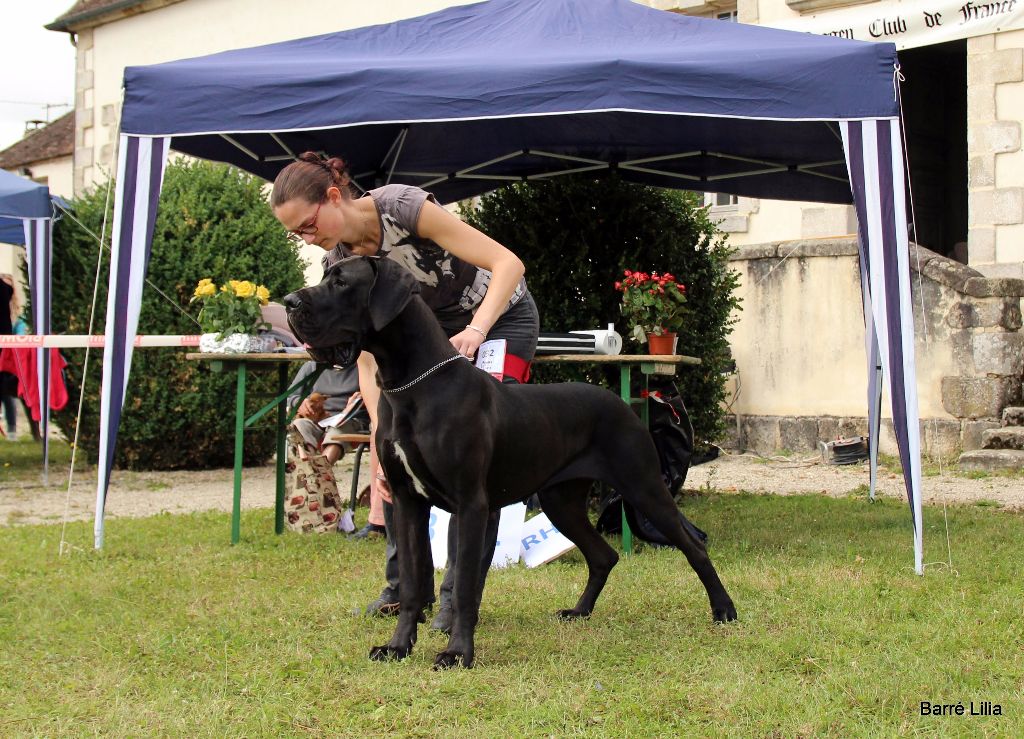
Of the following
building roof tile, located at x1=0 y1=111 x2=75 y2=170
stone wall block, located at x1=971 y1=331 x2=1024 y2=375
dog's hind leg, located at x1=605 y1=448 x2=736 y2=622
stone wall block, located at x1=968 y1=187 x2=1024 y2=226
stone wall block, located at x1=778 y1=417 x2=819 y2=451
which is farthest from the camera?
building roof tile, located at x1=0 y1=111 x2=75 y2=170

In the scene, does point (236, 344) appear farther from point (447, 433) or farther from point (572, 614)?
point (447, 433)

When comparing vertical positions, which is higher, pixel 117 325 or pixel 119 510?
pixel 117 325

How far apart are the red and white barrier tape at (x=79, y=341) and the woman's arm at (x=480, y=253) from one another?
15.1 ft

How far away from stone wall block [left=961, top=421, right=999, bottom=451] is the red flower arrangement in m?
4.96

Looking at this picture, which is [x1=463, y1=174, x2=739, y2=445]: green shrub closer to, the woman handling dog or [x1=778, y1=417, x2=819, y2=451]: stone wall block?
the woman handling dog

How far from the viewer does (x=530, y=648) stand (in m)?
4.02

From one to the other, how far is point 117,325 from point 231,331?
0.77 metres

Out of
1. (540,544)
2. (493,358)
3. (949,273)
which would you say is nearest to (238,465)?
(540,544)

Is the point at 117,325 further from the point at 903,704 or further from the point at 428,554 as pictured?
the point at 903,704

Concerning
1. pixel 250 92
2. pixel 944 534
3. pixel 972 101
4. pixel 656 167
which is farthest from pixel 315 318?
pixel 972 101

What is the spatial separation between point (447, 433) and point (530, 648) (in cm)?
86

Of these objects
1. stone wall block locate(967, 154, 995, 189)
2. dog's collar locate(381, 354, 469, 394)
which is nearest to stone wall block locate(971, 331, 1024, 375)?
stone wall block locate(967, 154, 995, 189)

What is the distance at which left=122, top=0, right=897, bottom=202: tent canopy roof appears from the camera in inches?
214

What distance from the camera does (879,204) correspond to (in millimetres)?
5367
